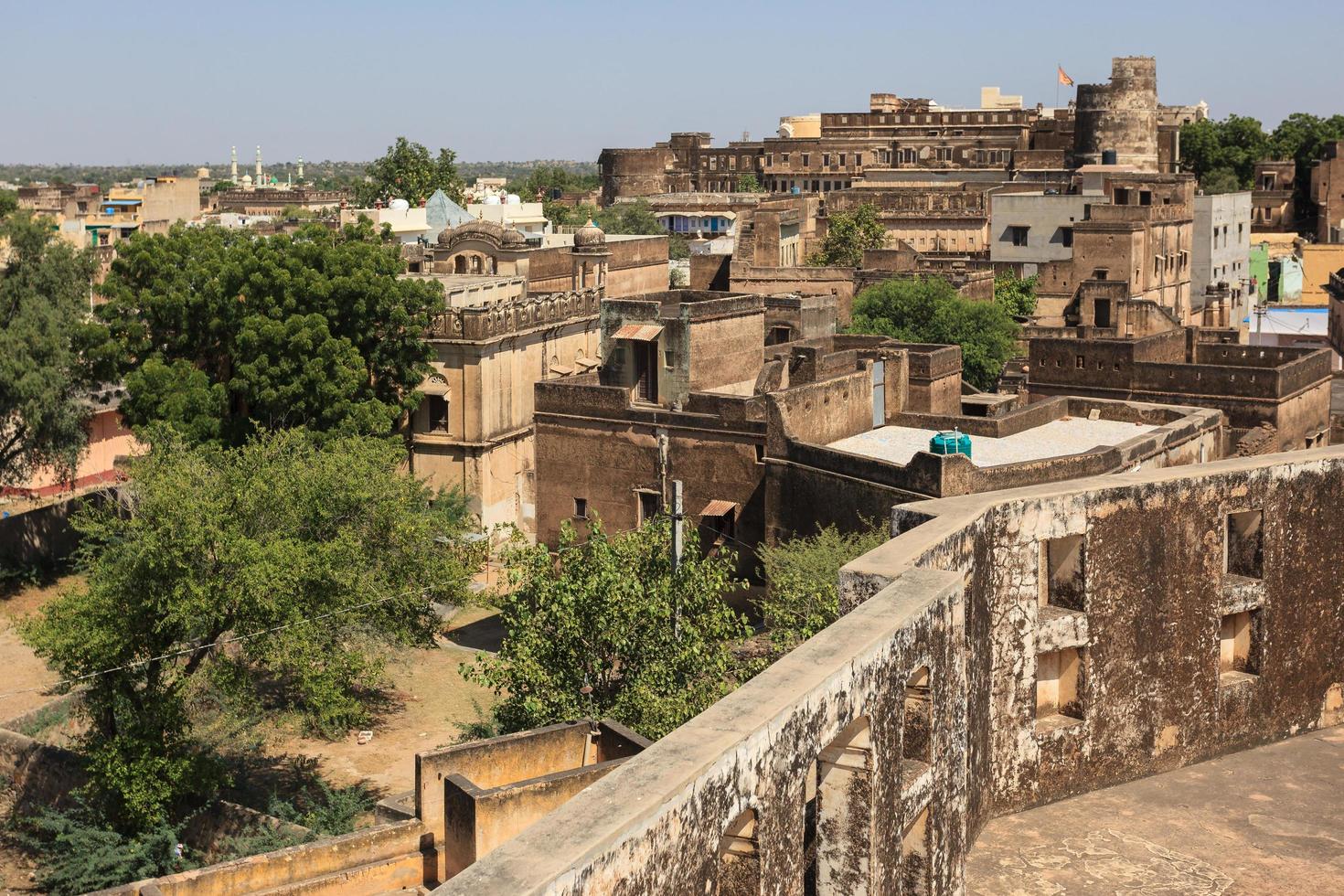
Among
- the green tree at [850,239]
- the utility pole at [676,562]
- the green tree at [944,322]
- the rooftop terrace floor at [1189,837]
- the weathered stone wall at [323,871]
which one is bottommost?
the weathered stone wall at [323,871]

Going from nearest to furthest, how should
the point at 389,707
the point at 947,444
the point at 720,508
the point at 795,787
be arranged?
1. the point at 795,787
2. the point at 947,444
3. the point at 389,707
4. the point at 720,508

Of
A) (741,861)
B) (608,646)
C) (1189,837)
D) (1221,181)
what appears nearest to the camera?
(741,861)

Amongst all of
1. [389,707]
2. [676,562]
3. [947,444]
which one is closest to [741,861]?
[676,562]

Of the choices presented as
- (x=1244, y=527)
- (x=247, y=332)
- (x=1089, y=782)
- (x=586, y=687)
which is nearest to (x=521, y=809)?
(x=586, y=687)

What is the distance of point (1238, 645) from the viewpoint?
52.5ft

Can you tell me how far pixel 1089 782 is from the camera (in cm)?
1502

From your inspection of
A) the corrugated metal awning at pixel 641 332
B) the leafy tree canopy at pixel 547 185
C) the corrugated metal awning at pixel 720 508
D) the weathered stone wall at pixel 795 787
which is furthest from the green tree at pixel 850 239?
the weathered stone wall at pixel 795 787

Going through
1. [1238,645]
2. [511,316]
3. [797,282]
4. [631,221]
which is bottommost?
[1238,645]

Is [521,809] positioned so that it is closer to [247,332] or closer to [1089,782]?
[1089,782]

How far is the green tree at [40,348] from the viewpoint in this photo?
97.3 feet

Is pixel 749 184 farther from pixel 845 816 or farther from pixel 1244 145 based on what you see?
pixel 845 816

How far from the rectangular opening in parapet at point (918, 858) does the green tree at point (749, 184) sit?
8206 cm

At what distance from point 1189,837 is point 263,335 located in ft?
71.6

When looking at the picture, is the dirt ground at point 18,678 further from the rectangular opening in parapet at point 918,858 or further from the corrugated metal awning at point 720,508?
the rectangular opening in parapet at point 918,858
